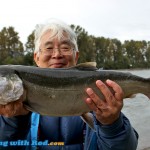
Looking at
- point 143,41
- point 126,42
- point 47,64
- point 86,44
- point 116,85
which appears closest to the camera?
point 116,85

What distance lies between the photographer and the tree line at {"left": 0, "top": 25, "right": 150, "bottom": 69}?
79.4m

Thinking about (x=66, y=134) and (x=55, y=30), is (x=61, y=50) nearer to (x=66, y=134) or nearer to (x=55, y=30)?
(x=55, y=30)

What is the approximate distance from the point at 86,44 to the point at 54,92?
86310 millimetres

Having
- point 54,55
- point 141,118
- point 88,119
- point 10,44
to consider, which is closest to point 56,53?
point 54,55

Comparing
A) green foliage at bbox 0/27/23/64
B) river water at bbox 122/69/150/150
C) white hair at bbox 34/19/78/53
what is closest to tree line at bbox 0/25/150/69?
green foliage at bbox 0/27/23/64

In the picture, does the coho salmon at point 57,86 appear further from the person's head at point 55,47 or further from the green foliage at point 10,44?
the green foliage at point 10,44

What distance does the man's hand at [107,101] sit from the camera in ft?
12.0

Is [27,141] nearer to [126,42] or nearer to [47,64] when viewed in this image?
[47,64]

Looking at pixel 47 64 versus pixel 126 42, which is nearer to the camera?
pixel 47 64

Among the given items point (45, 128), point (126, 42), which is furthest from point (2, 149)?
point (126, 42)

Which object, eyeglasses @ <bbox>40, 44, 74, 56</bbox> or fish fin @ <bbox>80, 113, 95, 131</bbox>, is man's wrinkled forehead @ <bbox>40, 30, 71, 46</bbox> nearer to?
eyeglasses @ <bbox>40, 44, 74, 56</bbox>

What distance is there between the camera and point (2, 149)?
3994 mm

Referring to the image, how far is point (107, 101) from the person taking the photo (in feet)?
12.1

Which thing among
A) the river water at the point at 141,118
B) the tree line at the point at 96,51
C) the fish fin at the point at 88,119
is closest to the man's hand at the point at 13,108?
the fish fin at the point at 88,119
